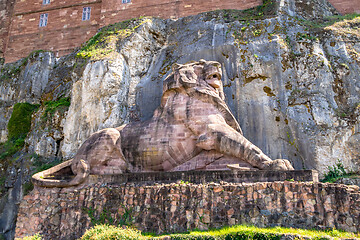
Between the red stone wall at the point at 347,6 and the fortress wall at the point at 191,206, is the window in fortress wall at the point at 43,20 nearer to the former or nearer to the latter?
the fortress wall at the point at 191,206

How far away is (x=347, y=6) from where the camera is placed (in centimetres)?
1853

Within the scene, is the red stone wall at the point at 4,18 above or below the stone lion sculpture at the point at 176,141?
above

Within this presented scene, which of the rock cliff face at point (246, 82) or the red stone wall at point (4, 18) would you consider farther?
the red stone wall at point (4, 18)

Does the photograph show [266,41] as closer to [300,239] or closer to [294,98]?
[294,98]

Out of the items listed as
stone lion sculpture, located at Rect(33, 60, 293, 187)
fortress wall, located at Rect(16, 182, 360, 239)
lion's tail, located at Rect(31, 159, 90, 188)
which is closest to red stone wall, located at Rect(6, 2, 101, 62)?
stone lion sculpture, located at Rect(33, 60, 293, 187)

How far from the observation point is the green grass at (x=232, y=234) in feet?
26.6

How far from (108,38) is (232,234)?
1202 centimetres

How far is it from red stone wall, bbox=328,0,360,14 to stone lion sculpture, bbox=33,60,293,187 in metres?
9.30

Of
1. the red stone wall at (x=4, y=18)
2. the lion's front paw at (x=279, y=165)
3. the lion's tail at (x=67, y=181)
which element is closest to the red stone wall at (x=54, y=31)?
the red stone wall at (x=4, y=18)

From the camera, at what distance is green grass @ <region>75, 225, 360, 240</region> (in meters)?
8.10

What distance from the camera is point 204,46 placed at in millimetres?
16438

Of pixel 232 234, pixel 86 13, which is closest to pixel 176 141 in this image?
pixel 232 234

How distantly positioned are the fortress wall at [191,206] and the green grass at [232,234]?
36 cm

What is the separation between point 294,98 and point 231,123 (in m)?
3.63
